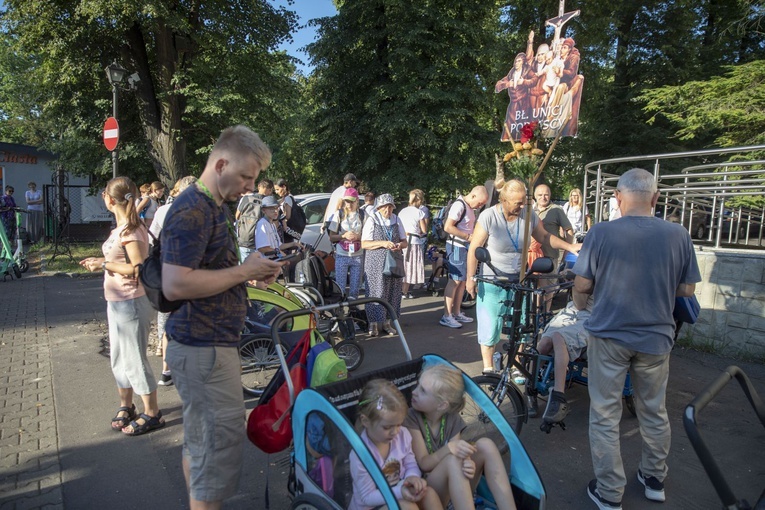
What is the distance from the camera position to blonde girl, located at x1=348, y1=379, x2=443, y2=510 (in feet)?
7.69

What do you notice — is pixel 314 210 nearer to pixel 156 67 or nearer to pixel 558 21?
pixel 558 21

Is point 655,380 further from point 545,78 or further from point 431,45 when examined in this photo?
point 431,45

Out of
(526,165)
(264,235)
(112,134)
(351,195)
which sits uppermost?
(112,134)

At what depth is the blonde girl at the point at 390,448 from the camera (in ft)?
7.69

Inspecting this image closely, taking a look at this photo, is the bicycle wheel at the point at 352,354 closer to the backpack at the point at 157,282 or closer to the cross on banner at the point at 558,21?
the backpack at the point at 157,282

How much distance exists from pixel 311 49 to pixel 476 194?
1445 centimetres

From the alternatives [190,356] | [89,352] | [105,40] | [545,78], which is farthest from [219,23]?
[190,356]

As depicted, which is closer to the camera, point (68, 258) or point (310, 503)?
point (310, 503)

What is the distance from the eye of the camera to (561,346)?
13.0 ft

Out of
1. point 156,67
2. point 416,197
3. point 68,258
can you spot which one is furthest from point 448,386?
point 156,67

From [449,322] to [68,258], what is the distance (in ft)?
36.8

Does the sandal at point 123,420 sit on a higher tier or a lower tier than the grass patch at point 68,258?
lower

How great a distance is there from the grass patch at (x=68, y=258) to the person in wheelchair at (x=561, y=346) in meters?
11.2

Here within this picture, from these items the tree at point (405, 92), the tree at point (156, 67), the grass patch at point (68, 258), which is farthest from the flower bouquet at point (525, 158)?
the tree at point (156, 67)
